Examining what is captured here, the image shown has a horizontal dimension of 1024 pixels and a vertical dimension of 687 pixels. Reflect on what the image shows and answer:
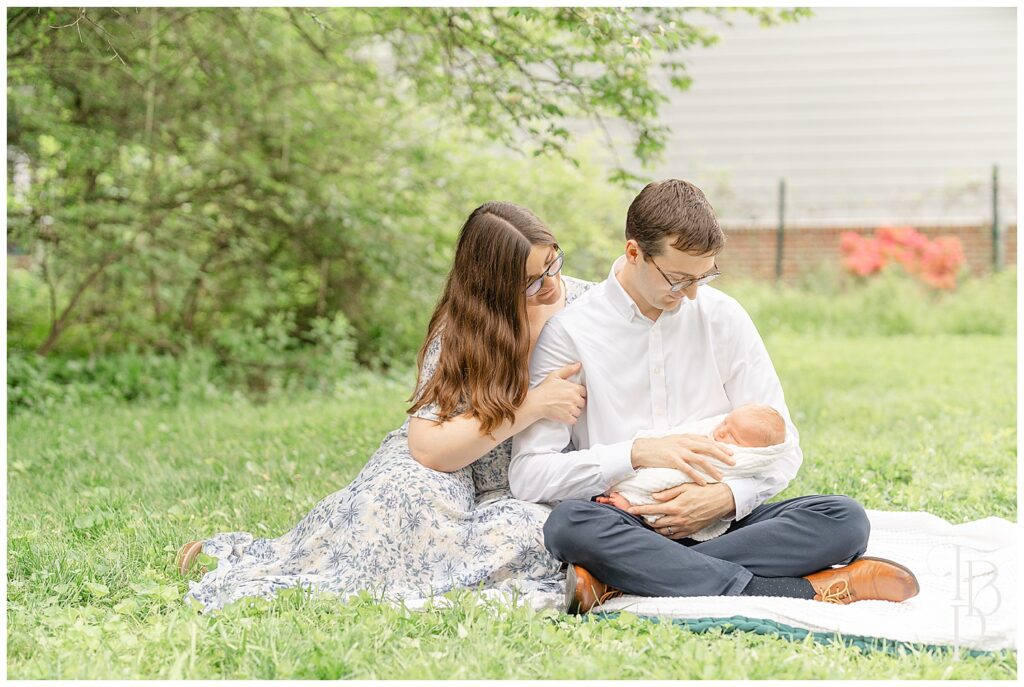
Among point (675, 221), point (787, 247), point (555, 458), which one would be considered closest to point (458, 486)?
point (555, 458)

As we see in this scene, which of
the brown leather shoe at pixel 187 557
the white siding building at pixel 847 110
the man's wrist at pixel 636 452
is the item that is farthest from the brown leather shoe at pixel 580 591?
the white siding building at pixel 847 110

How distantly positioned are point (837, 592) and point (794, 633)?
359 mm

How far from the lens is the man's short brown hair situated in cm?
289

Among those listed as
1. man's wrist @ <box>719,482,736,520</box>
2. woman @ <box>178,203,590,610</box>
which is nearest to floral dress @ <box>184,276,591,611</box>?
woman @ <box>178,203,590,610</box>

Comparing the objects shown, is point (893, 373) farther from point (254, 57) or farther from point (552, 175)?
point (254, 57)

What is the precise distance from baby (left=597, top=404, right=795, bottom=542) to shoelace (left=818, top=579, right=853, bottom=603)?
0.38 metres

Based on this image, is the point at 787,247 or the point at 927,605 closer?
the point at 927,605

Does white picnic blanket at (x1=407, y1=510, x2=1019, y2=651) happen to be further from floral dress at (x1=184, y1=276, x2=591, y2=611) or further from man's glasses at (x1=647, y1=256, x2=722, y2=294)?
man's glasses at (x1=647, y1=256, x2=722, y2=294)

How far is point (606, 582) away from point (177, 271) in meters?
5.73

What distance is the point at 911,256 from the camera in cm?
1061

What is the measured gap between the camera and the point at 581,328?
3.18 metres

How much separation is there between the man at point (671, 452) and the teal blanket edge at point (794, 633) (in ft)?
0.57

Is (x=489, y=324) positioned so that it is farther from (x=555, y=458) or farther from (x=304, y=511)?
(x=304, y=511)

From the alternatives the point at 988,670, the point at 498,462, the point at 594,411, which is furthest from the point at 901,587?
the point at 498,462
